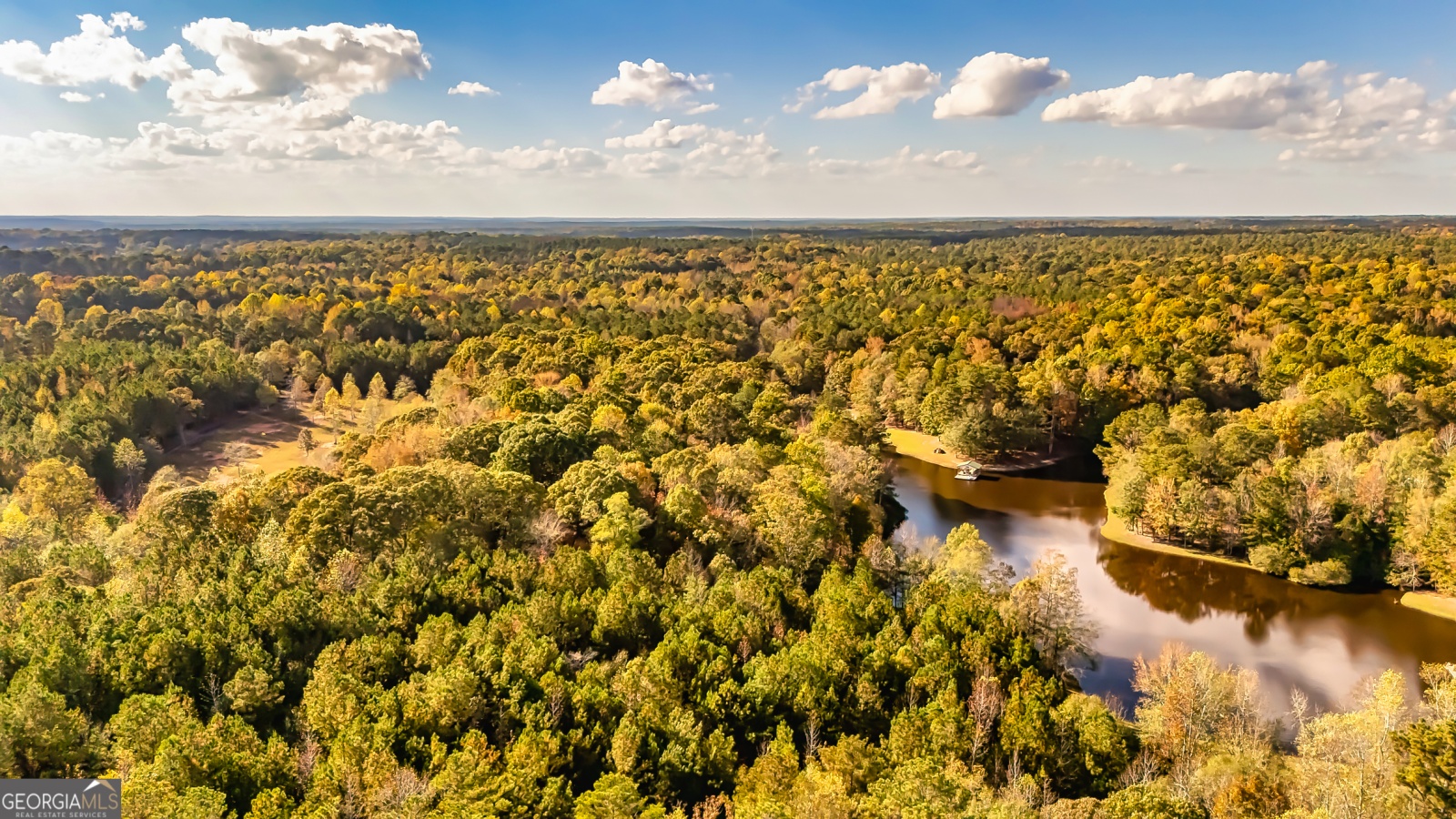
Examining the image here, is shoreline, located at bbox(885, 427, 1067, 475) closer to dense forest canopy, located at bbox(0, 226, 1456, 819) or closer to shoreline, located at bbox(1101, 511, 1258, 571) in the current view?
dense forest canopy, located at bbox(0, 226, 1456, 819)

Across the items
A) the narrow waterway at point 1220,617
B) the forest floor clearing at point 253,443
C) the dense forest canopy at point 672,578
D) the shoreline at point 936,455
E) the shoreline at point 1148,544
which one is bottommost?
the narrow waterway at point 1220,617

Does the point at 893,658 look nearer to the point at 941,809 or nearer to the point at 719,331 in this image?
the point at 941,809

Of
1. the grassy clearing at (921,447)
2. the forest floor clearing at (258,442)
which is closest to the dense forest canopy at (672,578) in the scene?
the forest floor clearing at (258,442)

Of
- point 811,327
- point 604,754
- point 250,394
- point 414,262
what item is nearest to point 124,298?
point 250,394

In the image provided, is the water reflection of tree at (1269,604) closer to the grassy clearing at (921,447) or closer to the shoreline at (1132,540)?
the shoreline at (1132,540)

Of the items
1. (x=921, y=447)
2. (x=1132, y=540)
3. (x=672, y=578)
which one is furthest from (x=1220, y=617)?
(x=921, y=447)
